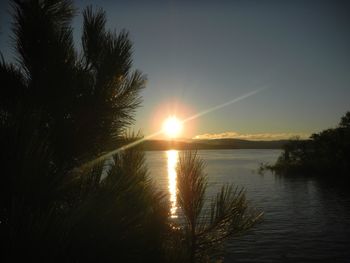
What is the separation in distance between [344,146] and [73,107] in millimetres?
58823

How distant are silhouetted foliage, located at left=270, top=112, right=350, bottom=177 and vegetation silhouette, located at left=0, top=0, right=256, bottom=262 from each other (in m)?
58.0

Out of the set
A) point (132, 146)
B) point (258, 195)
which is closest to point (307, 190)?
point (258, 195)

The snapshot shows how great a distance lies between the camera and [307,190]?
152 ft

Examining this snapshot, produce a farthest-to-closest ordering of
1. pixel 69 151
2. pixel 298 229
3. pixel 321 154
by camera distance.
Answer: pixel 321 154 < pixel 298 229 < pixel 69 151

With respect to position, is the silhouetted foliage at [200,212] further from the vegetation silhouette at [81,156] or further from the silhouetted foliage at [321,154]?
the silhouetted foliage at [321,154]

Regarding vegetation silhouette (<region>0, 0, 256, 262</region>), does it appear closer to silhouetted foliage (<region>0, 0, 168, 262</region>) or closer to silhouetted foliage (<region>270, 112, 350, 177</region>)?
silhouetted foliage (<region>0, 0, 168, 262</region>)

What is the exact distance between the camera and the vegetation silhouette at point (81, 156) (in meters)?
2.39

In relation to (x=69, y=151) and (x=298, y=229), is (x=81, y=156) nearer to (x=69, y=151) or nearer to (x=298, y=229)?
(x=69, y=151)

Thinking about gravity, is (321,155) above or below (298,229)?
above

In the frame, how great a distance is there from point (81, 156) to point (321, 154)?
223 feet

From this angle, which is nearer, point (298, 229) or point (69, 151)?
point (69, 151)

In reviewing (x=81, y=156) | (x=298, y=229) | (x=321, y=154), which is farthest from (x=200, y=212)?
(x=321, y=154)

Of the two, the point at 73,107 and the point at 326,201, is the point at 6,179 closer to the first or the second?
the point at 73,107

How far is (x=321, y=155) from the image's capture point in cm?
6688
